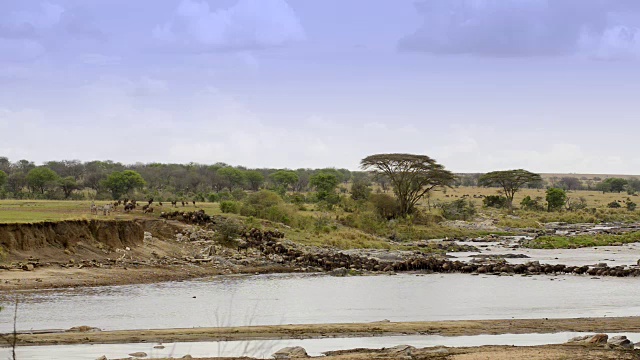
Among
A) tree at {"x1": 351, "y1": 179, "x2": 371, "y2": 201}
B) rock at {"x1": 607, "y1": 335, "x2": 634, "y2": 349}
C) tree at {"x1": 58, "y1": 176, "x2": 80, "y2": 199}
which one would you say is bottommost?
rock at {"x1": 607, "y1": 335, "x2": 634, "y2": 349}

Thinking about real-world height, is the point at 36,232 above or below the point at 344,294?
above

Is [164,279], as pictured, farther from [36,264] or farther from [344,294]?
[344,294]

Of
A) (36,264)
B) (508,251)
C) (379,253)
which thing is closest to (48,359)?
(36,264)

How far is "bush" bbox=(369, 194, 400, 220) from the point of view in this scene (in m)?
65.4

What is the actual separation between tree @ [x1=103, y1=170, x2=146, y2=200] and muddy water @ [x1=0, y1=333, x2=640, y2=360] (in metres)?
51.3

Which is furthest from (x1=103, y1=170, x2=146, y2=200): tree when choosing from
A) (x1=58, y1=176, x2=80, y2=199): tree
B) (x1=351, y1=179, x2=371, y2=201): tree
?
(x1=351, y1=179, x2=371, y2=201): tree

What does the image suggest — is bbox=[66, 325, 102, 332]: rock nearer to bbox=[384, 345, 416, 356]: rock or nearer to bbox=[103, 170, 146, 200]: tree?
bbox=[384, 345, 416, 356]: rock

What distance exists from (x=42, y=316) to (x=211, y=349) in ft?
21.9

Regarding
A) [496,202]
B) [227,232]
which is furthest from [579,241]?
[496,202]

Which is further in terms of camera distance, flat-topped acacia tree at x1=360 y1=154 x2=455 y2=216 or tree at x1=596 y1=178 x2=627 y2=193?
tree at x1=596 y1=178 x2=627 y2=193

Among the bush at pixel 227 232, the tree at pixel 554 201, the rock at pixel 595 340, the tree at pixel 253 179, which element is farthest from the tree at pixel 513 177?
the rock at pixel 595 340

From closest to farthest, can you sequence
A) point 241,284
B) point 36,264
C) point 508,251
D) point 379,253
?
point 36,264 < point 241,284 < point 379,253 < point 508,251

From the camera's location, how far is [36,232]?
30.4 m

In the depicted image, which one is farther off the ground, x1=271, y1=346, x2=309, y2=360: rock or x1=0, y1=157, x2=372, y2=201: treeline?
x1=0, y1=157, x2=372, y2=201: treeline
